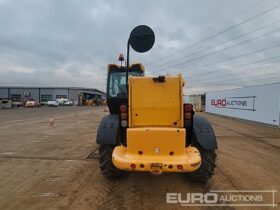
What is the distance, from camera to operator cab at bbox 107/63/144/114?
7.06 meters

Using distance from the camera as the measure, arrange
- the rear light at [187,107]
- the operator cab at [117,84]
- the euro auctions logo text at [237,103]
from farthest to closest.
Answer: the euro auctions logo text at [237,103]
the operator cab at [117,84]
the rear light at [187,107]

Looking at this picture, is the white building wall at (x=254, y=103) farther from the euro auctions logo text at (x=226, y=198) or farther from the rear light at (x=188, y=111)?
the rear light at (x=188, y=111)

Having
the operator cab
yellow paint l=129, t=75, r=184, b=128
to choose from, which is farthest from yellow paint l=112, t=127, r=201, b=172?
the operator cab

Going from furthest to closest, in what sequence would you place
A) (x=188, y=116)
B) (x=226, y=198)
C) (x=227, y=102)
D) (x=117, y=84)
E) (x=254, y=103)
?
1. (x=227, y=102)
2. (x=254, y=103)
3. (x=117, y=84)
4. (x=188, y=116)
5. (x=226, y=198)

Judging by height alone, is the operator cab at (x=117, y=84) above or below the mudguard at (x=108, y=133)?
above

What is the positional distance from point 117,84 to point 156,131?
2897mm

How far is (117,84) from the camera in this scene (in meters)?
7.28

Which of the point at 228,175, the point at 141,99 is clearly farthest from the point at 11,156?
the point at 228,175

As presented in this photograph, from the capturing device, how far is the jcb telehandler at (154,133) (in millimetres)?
4613

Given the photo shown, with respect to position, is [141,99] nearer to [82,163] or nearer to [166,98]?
[166,98]

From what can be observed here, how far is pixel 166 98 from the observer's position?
5.12m

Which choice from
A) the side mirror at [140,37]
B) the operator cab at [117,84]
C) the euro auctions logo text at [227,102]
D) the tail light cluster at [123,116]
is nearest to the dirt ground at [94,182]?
the tail light cluster at [123,116]

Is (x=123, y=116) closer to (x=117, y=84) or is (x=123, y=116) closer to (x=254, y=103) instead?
(x=117, y=84)

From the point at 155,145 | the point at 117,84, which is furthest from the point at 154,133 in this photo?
the point at 117,84
